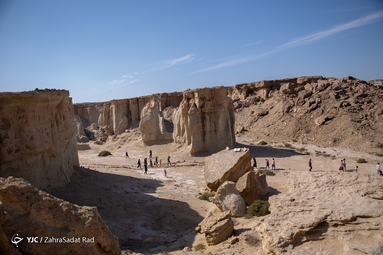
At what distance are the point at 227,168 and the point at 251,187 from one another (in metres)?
1.41

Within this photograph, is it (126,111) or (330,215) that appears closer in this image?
(330,215)

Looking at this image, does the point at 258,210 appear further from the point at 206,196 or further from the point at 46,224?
the point at 46,224

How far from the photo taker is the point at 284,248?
4703 millimetres

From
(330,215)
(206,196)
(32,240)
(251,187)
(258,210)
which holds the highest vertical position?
(32,240)

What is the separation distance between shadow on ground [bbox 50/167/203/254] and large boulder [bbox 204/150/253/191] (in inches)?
63.2

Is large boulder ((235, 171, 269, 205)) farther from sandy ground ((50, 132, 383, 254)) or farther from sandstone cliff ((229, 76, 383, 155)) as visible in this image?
sandstone cliff ((229, 76, 383, 155))

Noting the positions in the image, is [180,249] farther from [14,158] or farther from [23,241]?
[14,158]

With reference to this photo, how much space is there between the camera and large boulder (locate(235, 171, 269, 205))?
37.5 ft

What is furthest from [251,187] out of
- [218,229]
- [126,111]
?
[126,111]

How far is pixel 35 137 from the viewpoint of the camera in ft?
35.2

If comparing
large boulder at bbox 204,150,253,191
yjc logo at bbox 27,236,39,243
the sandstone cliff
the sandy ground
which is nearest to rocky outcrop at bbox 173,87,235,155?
the sandy ground

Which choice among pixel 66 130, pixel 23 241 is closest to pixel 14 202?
pixel 23 241

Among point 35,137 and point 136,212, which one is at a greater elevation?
point 35,137

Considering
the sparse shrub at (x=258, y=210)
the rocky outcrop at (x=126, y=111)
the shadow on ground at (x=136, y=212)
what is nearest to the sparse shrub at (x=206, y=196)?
the shadow on ground at (x=136, y=212)
